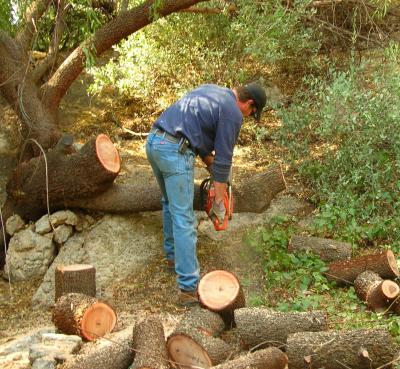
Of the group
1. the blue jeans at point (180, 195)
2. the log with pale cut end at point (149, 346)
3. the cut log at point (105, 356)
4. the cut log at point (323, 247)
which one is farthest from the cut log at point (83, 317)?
the cut log at point (323, 247)

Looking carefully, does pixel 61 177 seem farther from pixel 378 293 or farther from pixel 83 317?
pixel 378 293

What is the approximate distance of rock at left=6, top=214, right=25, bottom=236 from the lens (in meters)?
6.35

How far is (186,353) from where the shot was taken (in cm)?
396

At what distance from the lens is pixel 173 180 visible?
4.90 meters

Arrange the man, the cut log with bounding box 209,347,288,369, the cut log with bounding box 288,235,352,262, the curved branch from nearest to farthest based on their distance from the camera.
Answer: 1. the cut log with bounding box 209,347,288,369
2. the man
3. the cut log with bounding box 288,235,352,262
4. the curved branch

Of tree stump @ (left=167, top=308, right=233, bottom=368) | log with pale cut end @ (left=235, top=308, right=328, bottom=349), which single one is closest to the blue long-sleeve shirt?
log with pale cut end @ (left=235, top=308, right=328, bottom=349)

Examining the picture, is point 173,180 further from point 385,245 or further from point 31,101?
point 31,101

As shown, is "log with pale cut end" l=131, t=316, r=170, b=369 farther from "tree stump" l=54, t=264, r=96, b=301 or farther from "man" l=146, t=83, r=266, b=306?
"tree stump" l=54, t=264, r=96, b=301

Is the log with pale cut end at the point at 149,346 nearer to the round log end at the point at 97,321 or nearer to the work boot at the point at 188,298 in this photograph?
the round log end at the point at 97,321

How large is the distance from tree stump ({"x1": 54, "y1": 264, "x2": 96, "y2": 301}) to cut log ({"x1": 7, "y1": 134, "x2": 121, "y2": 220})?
1.11m

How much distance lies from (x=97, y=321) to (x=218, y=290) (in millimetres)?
985

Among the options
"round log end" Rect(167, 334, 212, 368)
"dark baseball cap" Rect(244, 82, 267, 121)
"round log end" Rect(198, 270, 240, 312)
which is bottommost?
"round log end" Rect(167, 334, 212, 368)

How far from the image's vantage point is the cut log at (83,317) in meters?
4.44

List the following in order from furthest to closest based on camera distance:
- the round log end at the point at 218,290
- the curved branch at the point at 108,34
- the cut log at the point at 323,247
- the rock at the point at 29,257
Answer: the curved branch at the point at 108,34, the rock at the point at 29,257, the cut log at the point at 323,247, the round log end at the point at 218,290
